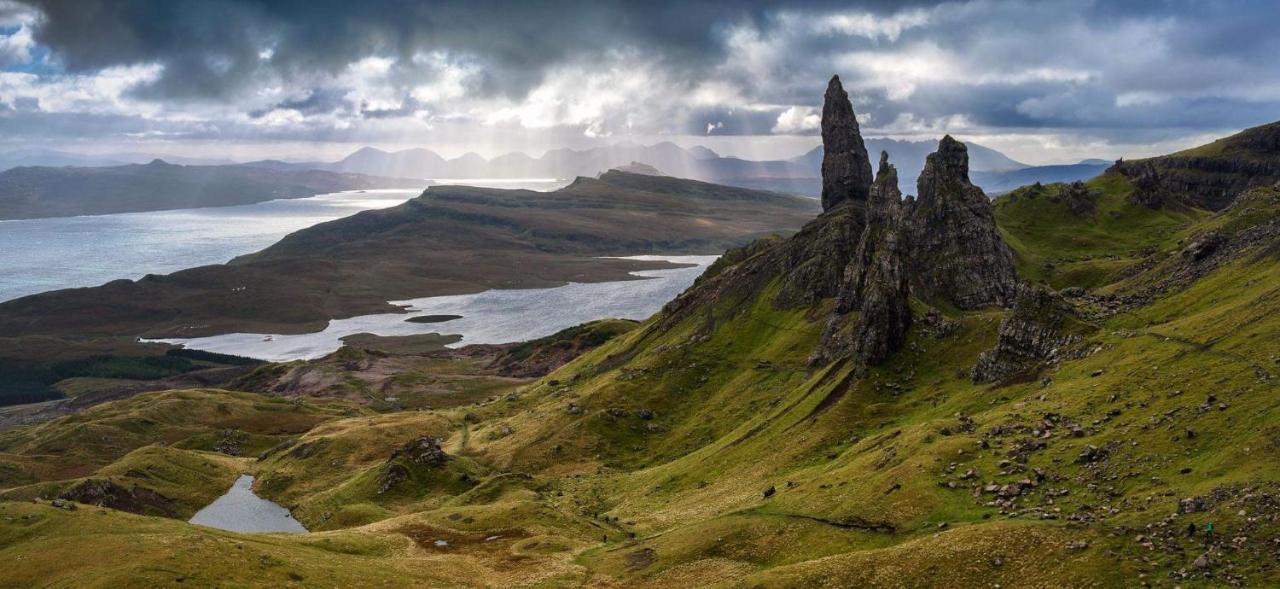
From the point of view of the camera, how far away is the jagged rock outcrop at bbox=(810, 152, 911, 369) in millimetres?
126812

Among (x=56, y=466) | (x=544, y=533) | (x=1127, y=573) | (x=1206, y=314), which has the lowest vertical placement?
(x=56, y=466)

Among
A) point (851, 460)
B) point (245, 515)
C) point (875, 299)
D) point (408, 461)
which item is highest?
point (875, 299)

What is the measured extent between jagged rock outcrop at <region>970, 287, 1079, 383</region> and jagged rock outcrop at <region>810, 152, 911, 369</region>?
61.3ft

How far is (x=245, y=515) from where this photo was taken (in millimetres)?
148625

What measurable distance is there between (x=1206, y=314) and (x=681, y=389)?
311ft

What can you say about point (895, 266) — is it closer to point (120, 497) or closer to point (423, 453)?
point (423, 453)

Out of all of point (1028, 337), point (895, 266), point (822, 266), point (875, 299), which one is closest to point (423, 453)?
point (875, 299)

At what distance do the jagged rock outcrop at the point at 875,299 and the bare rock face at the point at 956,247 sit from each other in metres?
7.83

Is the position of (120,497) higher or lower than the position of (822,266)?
lower

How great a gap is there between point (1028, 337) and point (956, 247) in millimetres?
63702

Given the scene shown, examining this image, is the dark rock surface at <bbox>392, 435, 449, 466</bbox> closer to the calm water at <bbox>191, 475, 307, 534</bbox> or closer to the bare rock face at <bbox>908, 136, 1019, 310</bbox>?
the calm water at <bbox>191, 475, 307, 534</bbox>

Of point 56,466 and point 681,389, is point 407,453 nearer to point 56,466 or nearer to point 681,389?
point 681,389

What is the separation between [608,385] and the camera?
17850 centimetres

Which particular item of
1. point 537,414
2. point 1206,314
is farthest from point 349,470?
point 1206,314
